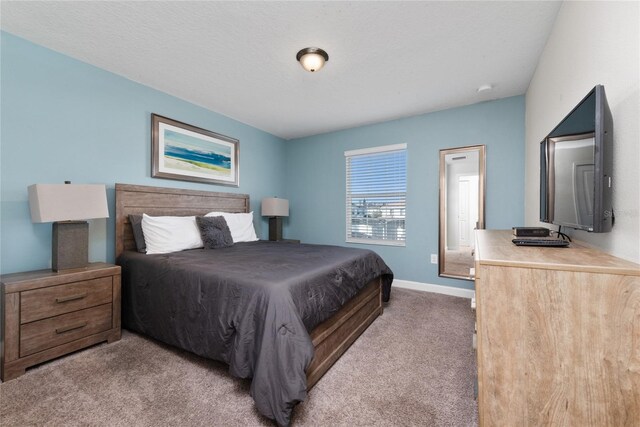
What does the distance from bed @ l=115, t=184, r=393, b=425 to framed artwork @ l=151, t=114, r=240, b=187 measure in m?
0.35

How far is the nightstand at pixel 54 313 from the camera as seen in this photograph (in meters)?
1.69

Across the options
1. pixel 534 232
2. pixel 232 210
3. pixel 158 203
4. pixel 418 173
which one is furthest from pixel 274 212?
pixel 534 232

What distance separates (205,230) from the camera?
9.41 feet

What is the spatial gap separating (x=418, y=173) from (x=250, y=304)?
9.90 feet

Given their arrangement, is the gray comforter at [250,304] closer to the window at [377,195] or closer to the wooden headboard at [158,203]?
the wooden headboard at [158,203]

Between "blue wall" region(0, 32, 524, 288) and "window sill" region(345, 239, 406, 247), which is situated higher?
"blue wall" region(0, 32, 524, 288)

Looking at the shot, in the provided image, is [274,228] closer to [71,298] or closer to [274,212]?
[274,212]

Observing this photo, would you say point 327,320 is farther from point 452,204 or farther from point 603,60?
point 452,204

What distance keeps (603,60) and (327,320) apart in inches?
80.3

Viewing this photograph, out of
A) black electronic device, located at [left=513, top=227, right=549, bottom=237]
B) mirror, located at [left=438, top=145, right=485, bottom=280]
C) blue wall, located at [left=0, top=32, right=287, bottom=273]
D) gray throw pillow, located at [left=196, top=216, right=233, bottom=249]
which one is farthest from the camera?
mirror, located at [left=438, top=145, right=485, bottom=280]

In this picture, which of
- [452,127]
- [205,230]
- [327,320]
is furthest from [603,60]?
[205,230]

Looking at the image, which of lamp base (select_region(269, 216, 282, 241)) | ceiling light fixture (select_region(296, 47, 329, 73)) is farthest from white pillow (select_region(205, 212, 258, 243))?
ceiling light fixture (select_region(296, 47, 329, 73))

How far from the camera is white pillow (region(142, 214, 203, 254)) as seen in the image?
2555 mm

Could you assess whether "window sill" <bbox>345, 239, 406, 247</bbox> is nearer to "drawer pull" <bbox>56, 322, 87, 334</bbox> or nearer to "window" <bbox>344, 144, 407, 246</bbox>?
"window" <bbox>344, 144, 407, 246</bbox>
